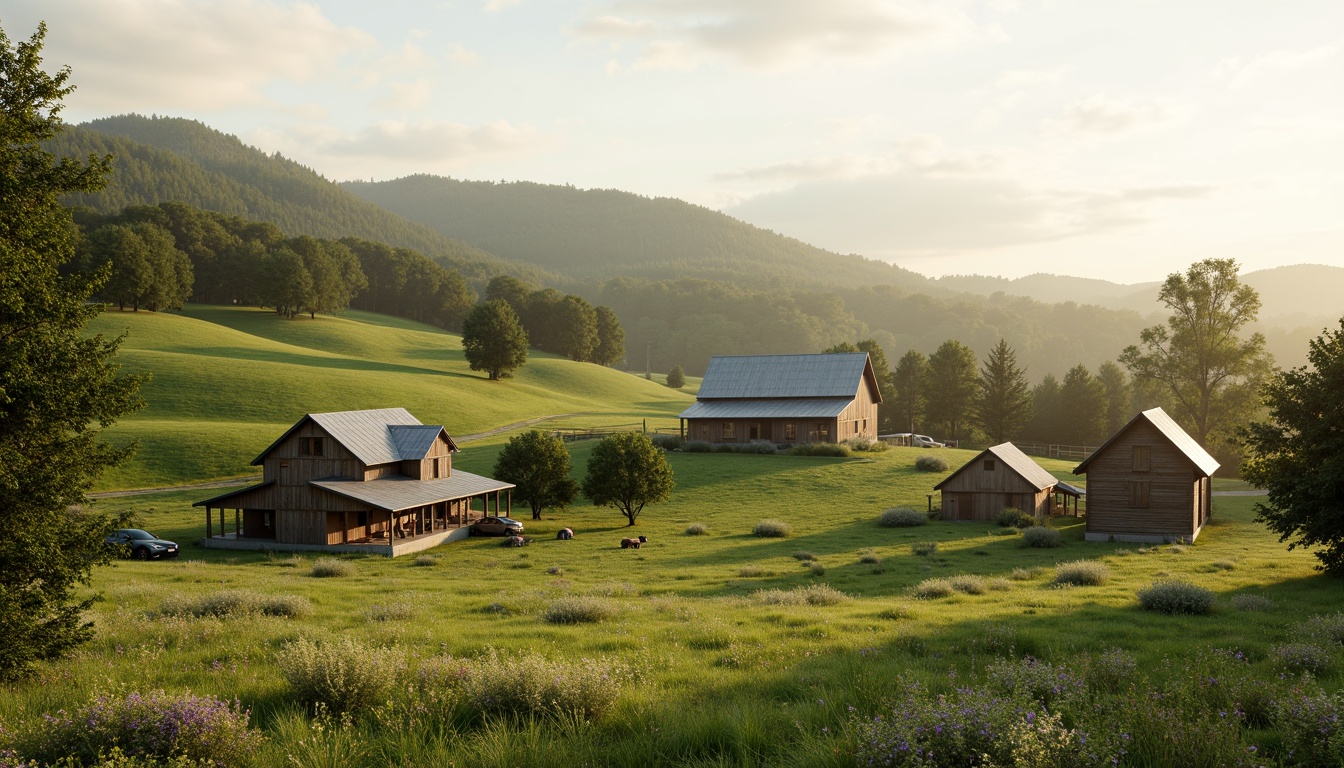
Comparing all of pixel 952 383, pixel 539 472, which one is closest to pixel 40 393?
pixel 539 472

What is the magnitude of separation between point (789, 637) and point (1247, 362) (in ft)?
215

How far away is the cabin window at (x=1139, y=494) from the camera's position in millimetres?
41094

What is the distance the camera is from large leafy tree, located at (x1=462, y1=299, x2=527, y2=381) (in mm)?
104438

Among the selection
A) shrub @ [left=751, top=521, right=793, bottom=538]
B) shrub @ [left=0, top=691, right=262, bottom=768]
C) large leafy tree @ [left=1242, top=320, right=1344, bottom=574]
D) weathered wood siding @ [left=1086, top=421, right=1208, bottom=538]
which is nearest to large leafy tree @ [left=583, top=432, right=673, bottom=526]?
shrub @ [left=751, top=521, right=793, bottom=538]

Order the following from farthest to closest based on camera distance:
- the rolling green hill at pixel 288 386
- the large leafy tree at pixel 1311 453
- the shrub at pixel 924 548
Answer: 1. the rolling green hill at pixel 288 386
2. the shrub at pixel 924 548
3. the large leafy tree at pixel 1311 453

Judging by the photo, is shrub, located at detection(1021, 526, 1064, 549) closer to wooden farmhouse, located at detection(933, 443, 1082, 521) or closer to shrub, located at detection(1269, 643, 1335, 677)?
wooden farmhouse, located at detection(933, 443, 1082, 521)

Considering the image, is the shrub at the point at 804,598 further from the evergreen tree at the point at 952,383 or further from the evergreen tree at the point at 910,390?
the evergreen tree at the point at 910,390

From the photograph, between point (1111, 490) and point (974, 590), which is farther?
point (1111, 490)


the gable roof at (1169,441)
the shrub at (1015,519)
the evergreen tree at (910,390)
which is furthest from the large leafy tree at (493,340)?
the gable roof at (1169,441)

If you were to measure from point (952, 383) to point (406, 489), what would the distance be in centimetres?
7101

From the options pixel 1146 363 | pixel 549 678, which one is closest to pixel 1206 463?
pixel 1146 363

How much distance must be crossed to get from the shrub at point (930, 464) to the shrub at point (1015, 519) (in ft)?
52.3

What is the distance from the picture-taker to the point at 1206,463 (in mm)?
44250

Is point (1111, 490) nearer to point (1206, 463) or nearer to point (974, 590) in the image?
point (1206, 463)
